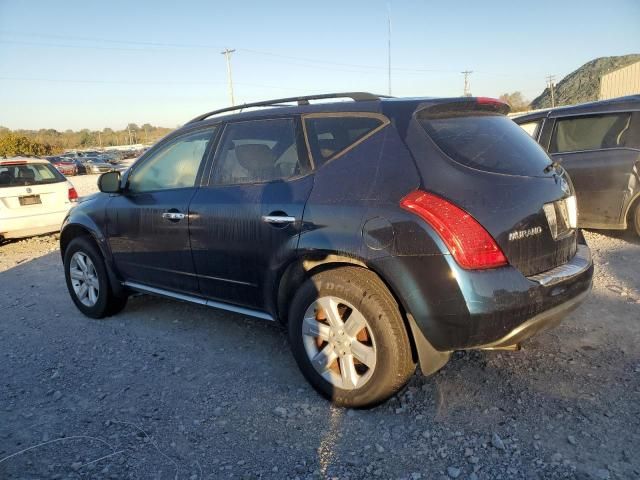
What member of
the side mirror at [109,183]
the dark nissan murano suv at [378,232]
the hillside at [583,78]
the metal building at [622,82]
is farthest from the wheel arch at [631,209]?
the hillside at [583,78]

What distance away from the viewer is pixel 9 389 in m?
3.30

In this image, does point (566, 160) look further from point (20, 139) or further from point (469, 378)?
point (20, 139)

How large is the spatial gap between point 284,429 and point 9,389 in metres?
2.05

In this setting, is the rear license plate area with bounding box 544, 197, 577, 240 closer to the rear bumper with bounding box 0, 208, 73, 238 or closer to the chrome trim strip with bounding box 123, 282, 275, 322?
the chrome trim strip with bounding box 123, 282, 275, 322

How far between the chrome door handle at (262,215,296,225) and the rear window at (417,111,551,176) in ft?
3.06

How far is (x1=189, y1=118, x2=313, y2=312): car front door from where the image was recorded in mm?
2943

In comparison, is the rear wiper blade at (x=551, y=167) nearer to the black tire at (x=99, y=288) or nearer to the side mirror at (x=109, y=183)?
the side mirror at (x=109, y=183)

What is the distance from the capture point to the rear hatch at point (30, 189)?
775cm

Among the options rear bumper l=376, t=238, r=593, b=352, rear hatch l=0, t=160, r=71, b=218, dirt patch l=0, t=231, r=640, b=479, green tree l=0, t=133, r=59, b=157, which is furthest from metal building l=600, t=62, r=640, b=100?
green tree l=0, t=133, r=59, b=157

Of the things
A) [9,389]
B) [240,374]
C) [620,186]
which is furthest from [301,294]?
[620,186]

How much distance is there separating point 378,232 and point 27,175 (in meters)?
7.81

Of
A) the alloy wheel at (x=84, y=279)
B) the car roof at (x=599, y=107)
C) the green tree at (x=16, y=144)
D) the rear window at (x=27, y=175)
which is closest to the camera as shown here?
the alloy wheel at (x=84, y=279)

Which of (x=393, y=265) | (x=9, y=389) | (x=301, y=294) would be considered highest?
(x=393, y=265)

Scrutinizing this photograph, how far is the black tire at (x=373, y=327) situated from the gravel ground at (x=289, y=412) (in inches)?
5.3
